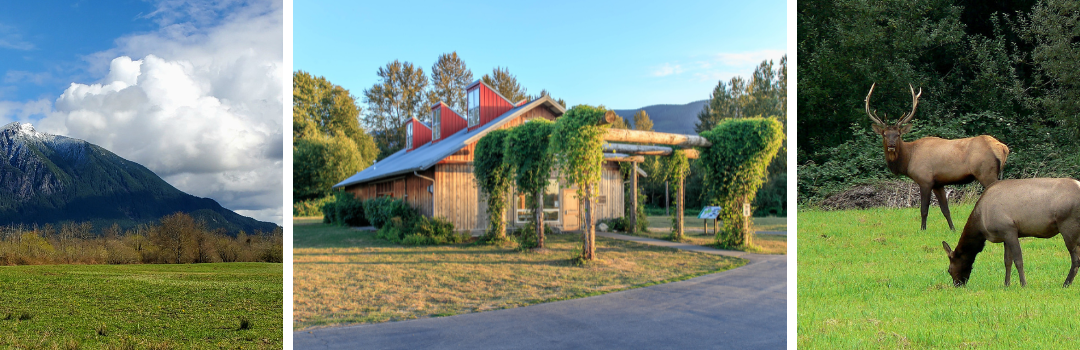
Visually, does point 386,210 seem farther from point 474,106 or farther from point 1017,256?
point 1017,256

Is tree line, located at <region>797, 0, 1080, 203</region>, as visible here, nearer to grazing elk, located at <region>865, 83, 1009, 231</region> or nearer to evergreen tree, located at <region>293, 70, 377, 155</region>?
grazing elk, located at <region>865, 83, 1009, 231</region>

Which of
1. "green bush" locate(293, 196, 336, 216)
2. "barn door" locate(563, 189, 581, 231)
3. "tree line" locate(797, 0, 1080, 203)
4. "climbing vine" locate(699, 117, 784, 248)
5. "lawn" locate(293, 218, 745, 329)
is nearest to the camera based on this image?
"lawn" locate(293, 218, 745, 329)

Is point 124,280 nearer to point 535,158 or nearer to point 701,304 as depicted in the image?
point 535,158

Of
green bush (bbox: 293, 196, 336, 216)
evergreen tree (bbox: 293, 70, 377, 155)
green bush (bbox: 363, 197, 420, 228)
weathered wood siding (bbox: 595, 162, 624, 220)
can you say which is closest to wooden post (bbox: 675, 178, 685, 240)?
weathered wood siding (bbox: 595, 162, 624, 220)

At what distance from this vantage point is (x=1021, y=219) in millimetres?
4613

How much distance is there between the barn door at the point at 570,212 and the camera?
14.7 meters

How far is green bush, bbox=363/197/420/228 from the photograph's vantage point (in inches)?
552

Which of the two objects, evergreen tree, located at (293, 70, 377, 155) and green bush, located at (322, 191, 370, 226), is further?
evergreen tree, located at (293, 70, 377, 155)

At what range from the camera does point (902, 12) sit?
9.45 meters

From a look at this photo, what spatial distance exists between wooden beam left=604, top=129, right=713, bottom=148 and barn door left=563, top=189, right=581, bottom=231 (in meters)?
4.72

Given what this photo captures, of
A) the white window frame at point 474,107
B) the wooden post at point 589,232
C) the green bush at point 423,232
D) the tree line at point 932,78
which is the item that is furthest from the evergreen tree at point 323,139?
the tree line at point 932,78

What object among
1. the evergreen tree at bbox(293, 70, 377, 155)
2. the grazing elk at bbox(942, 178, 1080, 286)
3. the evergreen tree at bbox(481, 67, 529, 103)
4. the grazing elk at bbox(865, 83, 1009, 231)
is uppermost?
the evergreen tree at bbox(481, 67, 529, 103)

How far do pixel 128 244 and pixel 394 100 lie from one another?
23.8 m

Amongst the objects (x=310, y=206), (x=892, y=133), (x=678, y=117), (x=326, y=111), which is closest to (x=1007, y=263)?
(x=892, y=133)
